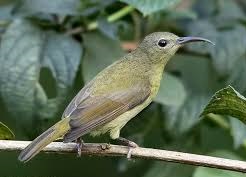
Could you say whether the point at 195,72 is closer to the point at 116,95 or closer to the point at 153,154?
the point at 116,95

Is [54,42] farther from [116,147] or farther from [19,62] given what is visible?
[116,147]

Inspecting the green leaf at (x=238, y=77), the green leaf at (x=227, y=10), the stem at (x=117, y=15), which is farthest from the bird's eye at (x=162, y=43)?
the green leaf at (x=227, y=10)

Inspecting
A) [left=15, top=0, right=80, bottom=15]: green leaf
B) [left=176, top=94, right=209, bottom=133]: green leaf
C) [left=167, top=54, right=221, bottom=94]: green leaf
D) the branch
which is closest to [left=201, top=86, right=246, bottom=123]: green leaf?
the branch

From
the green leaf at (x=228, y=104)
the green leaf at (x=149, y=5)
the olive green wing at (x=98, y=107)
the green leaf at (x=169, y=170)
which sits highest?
the green leaf at (x=149, y=5)

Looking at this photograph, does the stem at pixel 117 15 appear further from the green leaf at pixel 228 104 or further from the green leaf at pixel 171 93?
the green leaf at pixel 228 104

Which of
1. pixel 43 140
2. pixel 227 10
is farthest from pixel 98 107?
pixel 227 10
